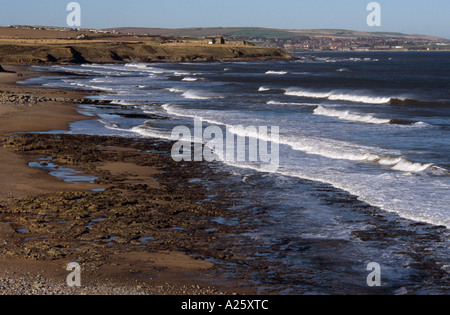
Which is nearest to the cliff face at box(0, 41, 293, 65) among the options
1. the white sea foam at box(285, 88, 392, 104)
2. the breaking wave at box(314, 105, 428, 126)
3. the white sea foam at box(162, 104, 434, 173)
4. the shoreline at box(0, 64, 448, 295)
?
the white sea foam at box(285, 88, 392, 104)

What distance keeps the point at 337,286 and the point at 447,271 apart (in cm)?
217

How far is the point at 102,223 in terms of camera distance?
1340 cm

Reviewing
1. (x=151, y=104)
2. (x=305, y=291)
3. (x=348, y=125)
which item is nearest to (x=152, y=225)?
(x=305, y=291)

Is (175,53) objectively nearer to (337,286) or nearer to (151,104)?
(151,104)

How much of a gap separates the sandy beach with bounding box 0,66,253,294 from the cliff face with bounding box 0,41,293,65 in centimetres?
9771

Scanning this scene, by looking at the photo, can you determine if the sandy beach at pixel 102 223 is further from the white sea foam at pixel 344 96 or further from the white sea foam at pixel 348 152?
the white sea foam at pixel 344 96

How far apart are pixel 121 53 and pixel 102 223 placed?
145914mm

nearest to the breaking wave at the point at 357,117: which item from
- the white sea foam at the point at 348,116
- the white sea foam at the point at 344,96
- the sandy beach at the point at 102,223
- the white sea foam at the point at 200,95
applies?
the white sea foam at the point at 348,116

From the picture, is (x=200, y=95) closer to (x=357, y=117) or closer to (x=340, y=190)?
(x=357, y=117)

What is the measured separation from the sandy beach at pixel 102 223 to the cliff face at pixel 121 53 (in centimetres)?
9771

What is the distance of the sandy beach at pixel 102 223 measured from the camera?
32.9 ft

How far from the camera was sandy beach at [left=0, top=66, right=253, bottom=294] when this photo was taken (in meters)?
10.0

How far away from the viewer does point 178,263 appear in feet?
36.1

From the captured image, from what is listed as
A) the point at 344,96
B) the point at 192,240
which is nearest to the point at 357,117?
the point at 344,96
